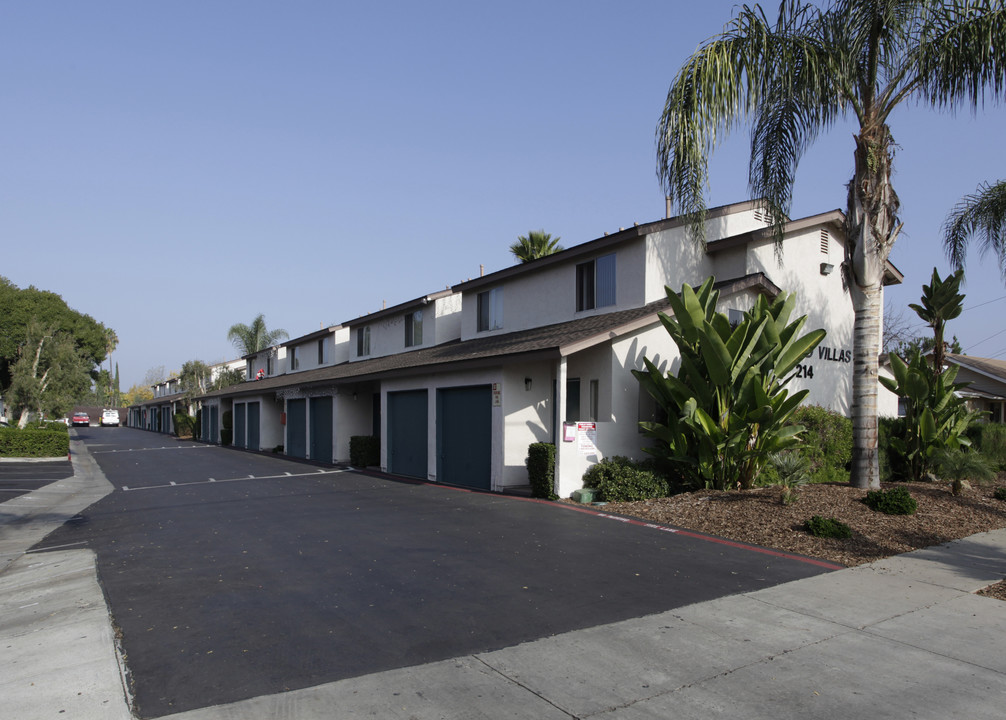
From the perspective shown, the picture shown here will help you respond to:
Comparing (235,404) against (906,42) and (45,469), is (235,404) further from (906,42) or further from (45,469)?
(906,42)

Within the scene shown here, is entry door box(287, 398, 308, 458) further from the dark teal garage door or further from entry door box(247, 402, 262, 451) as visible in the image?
the dark teal garage door

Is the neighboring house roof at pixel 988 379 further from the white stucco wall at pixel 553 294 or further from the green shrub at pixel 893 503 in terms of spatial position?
the green shrub at pixel 893 503

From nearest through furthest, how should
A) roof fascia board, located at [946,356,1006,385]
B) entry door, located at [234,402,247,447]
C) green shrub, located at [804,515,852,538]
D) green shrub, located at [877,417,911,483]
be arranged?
green shrub, located at [804,515,852,538], green shrub, located at [877,417,911,483], roof fascia board, located at [946,356,1006,385], entry door, located at [234,402,247,447]

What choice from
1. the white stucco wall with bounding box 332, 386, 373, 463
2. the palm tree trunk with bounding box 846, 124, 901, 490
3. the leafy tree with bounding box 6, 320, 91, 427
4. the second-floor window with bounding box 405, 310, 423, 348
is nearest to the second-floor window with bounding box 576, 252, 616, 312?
the palm tree trunk with bounding box 846, 124, 901, 490

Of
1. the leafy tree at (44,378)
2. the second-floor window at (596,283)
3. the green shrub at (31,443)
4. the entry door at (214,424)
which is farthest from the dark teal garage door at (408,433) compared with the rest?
the entry door at (214,424)

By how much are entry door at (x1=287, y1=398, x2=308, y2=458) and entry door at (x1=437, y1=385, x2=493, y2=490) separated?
1208 centimetres

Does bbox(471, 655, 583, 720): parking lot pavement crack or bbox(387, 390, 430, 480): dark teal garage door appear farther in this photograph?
bbox(387, 390, 430, 480): dark teal garage door

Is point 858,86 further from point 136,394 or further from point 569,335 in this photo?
point 136,394

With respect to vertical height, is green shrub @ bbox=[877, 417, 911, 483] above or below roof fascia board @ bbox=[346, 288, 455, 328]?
below

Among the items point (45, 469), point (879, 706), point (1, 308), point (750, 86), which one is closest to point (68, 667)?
point (879, 706)

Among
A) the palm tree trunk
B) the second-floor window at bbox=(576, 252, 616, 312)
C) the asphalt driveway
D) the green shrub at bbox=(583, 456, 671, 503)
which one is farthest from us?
the second-floor window at bbox=(576, 252, 616, 312)

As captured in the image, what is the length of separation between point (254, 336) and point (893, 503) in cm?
4781

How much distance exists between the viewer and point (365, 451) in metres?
22.7

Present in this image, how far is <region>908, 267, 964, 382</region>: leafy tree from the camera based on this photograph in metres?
16.0
